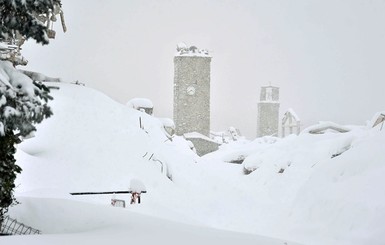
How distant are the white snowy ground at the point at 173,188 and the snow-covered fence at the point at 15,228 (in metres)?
0.16

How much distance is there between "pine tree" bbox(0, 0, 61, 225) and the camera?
20.9 ft

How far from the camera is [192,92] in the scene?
49812mm

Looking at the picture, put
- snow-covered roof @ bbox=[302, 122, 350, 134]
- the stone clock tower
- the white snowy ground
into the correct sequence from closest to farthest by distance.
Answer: the white snowy ground < snow-covered roof @ bbox=[302, 122, 350, 134] < the stone clock tower

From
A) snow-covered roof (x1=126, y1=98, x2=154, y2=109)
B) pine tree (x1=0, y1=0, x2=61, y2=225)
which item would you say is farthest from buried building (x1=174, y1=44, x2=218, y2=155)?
pine tree (x1=0, y1=0, x2=61, y2=225)

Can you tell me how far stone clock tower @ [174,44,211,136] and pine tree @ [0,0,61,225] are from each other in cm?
4231

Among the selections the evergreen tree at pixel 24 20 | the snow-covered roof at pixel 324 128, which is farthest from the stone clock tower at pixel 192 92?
the evergreen tree at pixel 24 20

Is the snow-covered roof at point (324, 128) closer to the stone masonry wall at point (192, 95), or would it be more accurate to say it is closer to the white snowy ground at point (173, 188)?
the white snowy ground at point (173, 188)

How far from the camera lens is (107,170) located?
17625mm

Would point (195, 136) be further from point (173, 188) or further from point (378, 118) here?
point (173, 188)

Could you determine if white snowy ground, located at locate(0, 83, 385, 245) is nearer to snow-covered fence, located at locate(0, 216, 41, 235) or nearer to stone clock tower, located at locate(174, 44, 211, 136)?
snow-covered fence, located at locate(0, 216, 41, 235)

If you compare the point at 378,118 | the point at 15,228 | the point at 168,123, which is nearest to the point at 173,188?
the point at 15,228

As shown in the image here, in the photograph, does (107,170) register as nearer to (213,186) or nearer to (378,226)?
(213,186)

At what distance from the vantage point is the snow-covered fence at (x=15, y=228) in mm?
7840

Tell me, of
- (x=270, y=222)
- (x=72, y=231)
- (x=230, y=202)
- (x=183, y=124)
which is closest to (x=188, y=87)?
(x=183, y=124)
